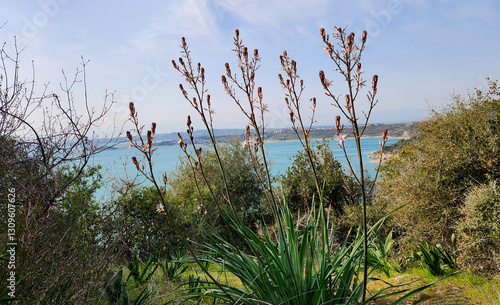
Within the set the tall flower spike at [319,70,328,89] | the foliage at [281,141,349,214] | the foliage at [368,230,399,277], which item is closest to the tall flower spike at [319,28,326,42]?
the tall flower spike at [319,70,328,89]

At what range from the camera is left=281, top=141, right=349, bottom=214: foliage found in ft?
45.8

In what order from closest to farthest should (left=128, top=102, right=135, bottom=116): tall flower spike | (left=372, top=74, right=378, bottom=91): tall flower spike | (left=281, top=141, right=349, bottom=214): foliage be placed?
1. (left=372, top=74, right=378, bottom=91): tall flower spike
2. (left=128, top=102, right=135, bottom=116): tall flower spike
3. (left=281, top=141, right=349, bottom=214): foliage

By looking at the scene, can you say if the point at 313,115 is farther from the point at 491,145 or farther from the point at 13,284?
the point at 491,145

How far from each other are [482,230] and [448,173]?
7.36ft

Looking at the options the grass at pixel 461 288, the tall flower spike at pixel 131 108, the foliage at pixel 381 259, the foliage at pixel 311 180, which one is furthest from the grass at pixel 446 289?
the foliage at pixel 311 180

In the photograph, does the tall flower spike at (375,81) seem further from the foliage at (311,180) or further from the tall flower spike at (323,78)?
the foliage at (311,180)

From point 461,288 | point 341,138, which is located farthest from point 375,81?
point 461,288

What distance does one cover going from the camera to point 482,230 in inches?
191

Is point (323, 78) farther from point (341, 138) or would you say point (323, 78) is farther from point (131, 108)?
point (131, 108)

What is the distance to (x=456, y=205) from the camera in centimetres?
661

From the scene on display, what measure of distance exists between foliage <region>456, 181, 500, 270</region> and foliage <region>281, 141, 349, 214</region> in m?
8.62

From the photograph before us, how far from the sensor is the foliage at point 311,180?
550 inches

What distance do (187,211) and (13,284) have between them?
6.58 meters

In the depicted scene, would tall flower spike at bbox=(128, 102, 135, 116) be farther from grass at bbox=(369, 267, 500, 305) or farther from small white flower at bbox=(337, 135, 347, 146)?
grass at bbox=(369, 267, 500, 305)
